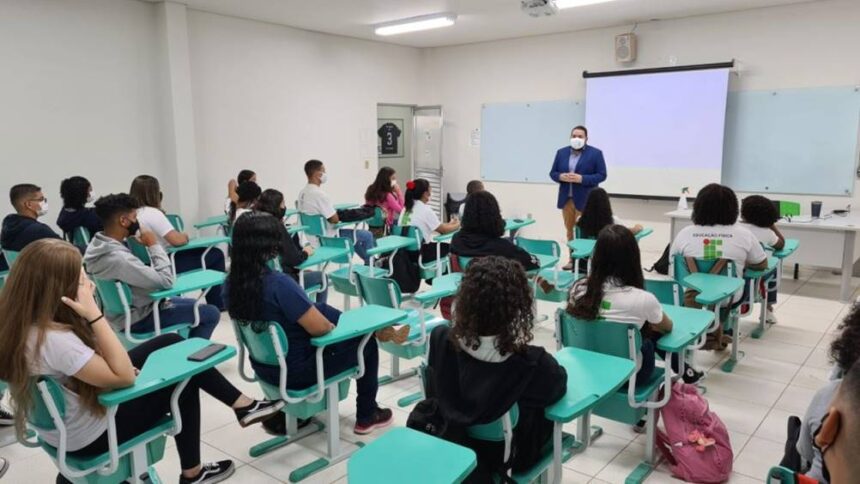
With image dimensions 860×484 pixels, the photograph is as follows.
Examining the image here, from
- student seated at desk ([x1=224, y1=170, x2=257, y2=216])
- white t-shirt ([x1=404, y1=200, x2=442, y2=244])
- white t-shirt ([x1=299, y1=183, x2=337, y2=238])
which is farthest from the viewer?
student seated at desk ([x1=224, y1=170, x2=257, y2=216])

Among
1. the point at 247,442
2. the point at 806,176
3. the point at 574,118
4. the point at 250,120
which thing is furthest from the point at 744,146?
the point at 247,442

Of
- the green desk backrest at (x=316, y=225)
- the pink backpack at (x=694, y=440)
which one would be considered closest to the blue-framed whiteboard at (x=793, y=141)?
the green desk backrest at (x=316, y=225)

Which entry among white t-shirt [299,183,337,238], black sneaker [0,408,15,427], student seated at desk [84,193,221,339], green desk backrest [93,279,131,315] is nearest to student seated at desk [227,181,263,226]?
white t-shirt [299,183,337,238]

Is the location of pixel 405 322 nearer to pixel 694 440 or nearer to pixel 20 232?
pixel 694 440

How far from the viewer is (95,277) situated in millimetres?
3156

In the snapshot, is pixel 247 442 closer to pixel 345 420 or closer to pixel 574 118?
pixel 345 420

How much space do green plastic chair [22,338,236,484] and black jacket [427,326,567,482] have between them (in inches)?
32.2

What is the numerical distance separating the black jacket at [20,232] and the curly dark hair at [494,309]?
11.1 ft

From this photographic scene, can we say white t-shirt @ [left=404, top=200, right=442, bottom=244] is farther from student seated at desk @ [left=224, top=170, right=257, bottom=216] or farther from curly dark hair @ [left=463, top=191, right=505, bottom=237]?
student seated at desk @ [left=224, top=170, right=257, bottom=216]

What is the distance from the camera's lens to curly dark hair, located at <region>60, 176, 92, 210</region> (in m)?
4.56

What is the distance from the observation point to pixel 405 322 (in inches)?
126

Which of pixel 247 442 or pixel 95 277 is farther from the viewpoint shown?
pixel 95 277

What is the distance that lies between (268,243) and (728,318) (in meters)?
2.96

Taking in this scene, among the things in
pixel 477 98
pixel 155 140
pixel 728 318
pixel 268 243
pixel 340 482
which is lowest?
pixel 340 482
